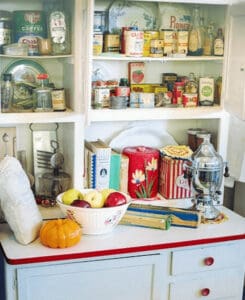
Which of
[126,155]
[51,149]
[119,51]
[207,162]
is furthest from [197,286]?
[119,51]

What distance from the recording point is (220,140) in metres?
2.62

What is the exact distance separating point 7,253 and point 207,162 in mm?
992

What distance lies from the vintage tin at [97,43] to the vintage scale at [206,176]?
0.65 meters

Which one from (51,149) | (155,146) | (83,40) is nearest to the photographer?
(83,40)

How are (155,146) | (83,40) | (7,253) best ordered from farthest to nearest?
(155,146), (83,40), (7,253)

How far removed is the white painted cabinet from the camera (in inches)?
78.8

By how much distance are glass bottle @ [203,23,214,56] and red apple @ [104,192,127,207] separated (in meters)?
0.87

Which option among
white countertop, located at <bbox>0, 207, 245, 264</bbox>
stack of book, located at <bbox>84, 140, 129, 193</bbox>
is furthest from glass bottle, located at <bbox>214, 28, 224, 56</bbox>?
white countertop, located at <bbox>0, 207, 245, 264</bbox>

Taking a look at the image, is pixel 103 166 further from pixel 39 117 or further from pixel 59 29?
pixel 59 29

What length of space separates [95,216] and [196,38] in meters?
1.03

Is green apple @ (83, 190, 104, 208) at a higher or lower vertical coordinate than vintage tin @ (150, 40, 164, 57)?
lower

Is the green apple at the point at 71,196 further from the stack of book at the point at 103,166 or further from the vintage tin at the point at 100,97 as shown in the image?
the vintage tin at the point at 100,97

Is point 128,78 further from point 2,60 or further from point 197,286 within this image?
point 197,286

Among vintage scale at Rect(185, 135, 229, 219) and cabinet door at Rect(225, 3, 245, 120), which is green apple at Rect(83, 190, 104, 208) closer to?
vintage scale at Rect(185, 135, 229, 219)
